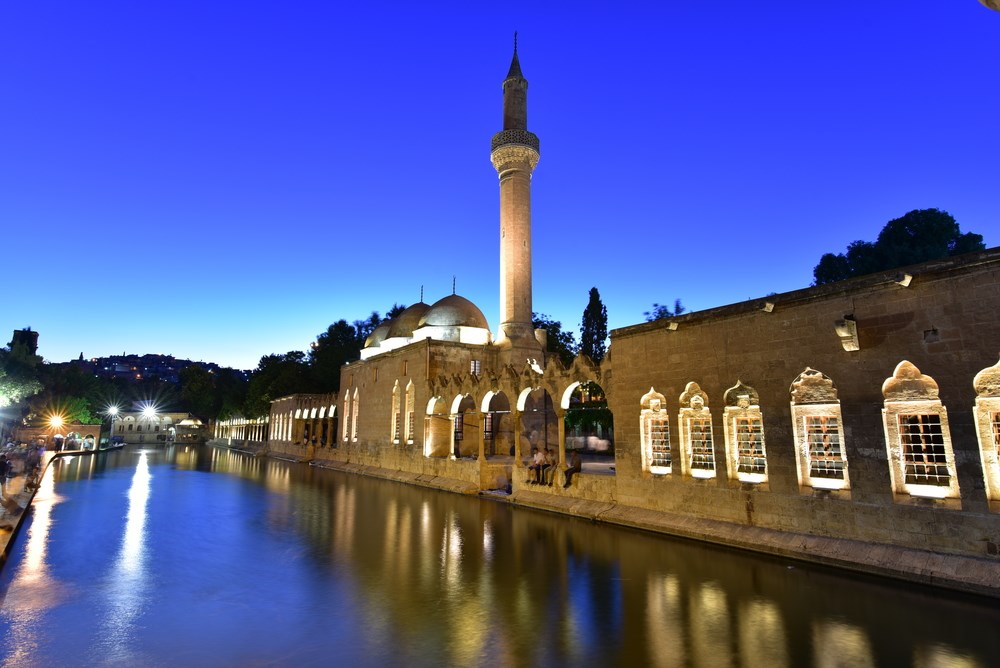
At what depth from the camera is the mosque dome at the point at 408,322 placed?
33.1 m

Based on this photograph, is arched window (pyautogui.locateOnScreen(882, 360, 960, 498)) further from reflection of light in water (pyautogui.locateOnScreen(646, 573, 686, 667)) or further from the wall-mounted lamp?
reflection of light in water (pyautogui.locateOnScreen(646, 573, 686, 667))

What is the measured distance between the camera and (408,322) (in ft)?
110

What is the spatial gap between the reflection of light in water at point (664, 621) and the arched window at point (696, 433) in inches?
149

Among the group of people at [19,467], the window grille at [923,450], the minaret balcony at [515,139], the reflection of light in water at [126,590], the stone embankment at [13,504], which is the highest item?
the minaret balcony at [515,139]

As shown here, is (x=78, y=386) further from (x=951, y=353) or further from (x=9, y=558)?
(x=951, y=353)

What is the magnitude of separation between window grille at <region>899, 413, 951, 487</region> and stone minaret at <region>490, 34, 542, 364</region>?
18060 millimetres

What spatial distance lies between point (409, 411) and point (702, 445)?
1596cm

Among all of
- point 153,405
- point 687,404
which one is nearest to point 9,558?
point 687,404

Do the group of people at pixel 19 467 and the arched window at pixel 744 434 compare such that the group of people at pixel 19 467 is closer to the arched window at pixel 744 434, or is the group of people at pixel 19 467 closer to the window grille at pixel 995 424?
the arched window at pixel 744 434

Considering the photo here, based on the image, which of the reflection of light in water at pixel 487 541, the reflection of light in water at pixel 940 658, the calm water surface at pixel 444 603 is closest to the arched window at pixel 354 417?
the calm water surface at pixel 444 603

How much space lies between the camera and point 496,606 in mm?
6926

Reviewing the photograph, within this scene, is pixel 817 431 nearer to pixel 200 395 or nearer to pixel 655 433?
pixel 655 433

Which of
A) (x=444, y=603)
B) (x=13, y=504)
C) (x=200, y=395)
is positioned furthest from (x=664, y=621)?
(x=200, y=395)

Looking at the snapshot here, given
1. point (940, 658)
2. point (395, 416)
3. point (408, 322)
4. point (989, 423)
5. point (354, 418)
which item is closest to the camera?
point (940, 658)
